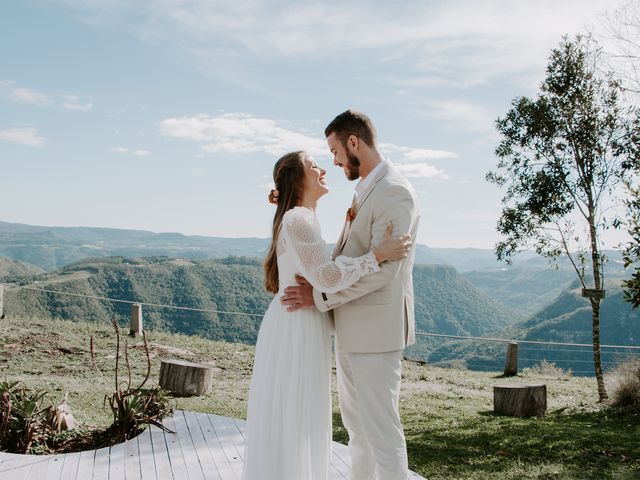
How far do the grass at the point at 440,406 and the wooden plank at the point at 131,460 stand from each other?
40.4 inches

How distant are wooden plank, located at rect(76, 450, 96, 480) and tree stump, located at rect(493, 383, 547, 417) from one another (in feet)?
14.1

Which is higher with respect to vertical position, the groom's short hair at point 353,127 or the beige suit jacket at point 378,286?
the groom's short hair at point 353,127

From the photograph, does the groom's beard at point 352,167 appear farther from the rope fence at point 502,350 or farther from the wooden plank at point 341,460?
the rope fence at point 502,350

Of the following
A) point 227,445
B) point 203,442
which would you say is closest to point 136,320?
point 203,442

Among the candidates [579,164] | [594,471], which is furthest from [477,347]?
[594,471]

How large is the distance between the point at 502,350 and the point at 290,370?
5118cm

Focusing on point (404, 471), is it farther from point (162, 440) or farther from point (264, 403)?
point (162, 440)

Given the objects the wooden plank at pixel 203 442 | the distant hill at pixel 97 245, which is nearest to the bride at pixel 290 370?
the wooden plank at pixel 203 442

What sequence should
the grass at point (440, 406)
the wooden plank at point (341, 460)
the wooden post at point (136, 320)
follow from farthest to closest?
the wooden post at point (136, 320), the grass at point (440, 406), the wooden plank at point (341, 460)

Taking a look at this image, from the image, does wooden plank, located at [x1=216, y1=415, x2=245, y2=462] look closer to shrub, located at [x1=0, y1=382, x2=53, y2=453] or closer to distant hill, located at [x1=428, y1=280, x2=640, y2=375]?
shrub, located at [x1=0, y1=382, x2=53, y2=453]

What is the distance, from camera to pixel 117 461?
390 cm

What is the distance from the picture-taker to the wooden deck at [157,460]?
3668 mm

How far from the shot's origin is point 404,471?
2.78 meters

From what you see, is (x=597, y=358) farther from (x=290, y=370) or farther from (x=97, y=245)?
(x=97, y=245)
